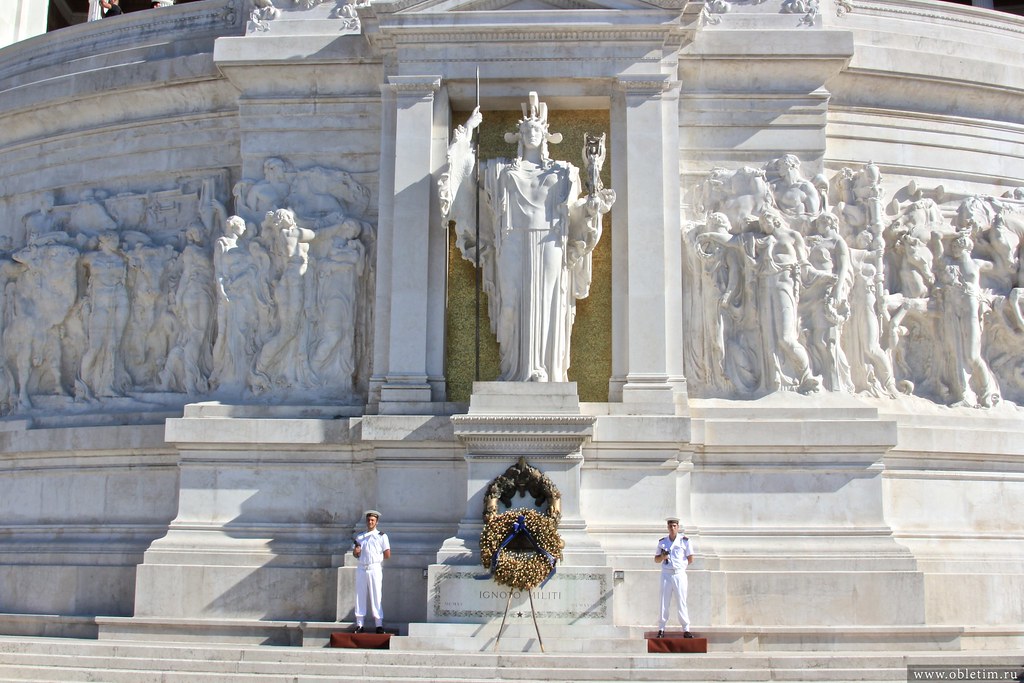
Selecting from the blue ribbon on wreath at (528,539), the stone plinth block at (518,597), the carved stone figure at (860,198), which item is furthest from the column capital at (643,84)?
the stone plinth block at (518,597)

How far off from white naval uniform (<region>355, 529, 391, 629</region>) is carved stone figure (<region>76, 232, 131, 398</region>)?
22.4 feet

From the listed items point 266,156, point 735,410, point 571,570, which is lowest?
point 571,570

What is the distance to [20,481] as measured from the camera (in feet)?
71.4

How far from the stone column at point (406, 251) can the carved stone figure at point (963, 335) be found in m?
8.41

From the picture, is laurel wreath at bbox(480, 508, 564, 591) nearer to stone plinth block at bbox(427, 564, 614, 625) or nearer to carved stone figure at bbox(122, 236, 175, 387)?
stone plinth block at bbox(427, 564, 614, 625)

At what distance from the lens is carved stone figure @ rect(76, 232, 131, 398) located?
21406 mm

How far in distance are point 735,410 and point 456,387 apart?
4348 mm

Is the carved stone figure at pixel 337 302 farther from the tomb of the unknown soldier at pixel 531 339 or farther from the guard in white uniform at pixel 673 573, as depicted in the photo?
the guard in white uniform at pixel 673 573

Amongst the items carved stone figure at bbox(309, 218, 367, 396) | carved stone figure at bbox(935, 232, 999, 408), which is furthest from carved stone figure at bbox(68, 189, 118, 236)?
carved stone figure at bbox(935, 232, 999, 408)

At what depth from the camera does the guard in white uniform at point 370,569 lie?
54.7ft

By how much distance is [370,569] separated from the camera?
16734mm

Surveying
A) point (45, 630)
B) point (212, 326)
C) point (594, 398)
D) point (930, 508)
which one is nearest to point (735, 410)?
point (594, 398)

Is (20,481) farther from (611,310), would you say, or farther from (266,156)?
(611,310)

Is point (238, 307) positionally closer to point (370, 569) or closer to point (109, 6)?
point (370, 569)
